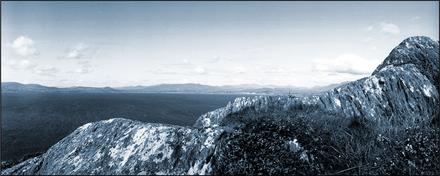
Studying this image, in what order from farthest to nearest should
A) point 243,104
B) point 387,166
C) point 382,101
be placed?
point 243,104
point 382,101
point 387,166

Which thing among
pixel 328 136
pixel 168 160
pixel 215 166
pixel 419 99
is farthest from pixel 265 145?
pixel 419 99

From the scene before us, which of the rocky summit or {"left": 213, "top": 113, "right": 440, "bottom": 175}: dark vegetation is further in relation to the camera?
the rocky summit

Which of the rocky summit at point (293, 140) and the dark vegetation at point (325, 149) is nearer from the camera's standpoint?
the dark vegetation at point (325, 149)

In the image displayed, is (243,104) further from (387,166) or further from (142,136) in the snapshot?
(387,166)

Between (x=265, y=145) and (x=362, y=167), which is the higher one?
(x=265, y=145)
